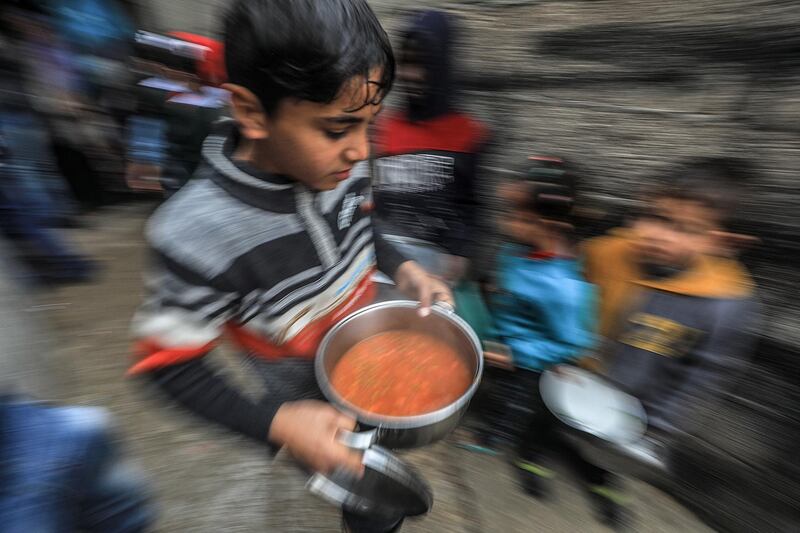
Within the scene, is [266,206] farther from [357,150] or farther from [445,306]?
[445,306]

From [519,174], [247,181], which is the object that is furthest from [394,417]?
[519,174]

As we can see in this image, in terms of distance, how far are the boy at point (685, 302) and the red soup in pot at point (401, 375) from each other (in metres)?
0.87

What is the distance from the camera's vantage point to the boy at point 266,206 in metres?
0.82

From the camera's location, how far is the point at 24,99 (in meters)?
2.91

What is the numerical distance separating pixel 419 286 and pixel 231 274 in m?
0.63

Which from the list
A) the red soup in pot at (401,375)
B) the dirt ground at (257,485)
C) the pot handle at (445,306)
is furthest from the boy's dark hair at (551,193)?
the dirt ground at (257,485)

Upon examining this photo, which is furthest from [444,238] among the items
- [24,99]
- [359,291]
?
[24,99]

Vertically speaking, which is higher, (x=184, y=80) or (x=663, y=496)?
(x=184, y=80)

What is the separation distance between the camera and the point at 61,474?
94 centimetres

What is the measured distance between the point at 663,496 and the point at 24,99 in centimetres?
428

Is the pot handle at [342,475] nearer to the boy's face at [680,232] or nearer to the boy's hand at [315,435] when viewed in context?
Result: the boy's hand at [315,435]

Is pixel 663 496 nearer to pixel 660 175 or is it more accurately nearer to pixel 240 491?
pixel 660 175

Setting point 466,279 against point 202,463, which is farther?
point 466,279

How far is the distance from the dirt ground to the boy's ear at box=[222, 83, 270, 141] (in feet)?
3.59
